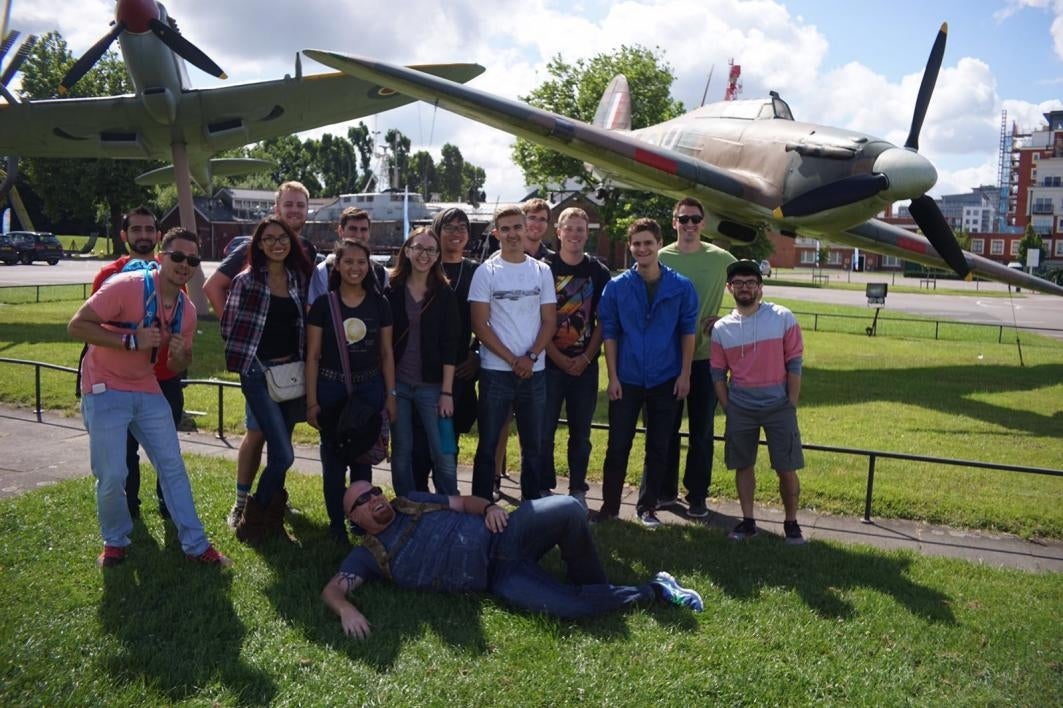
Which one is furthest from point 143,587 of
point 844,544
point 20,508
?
point 844,544

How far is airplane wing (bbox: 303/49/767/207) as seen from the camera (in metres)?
11.8

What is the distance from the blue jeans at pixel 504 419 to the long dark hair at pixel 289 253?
139 centimetres

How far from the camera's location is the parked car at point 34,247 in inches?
1656

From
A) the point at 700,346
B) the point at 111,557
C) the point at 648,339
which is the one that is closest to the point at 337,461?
the point at 111,557

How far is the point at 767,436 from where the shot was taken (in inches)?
205

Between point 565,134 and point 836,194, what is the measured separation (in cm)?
426

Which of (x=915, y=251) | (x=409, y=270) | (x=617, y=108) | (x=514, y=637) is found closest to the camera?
(x=514, y=637)

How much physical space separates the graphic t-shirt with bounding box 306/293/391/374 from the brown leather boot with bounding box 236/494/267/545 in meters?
1.06

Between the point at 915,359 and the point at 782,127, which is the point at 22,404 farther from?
the point at 915,359

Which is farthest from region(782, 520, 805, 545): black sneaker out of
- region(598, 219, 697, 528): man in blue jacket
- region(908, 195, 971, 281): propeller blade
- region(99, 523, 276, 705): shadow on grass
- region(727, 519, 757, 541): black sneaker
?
region(908, 195, 971, 281): propeller blade

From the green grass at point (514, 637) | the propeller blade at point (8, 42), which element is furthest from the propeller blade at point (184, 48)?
the green grass at point (514, 637)

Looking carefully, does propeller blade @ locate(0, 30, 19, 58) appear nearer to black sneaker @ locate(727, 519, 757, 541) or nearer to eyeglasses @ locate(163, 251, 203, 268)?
eyeglasses @ locate(163, 251, 203, 268)

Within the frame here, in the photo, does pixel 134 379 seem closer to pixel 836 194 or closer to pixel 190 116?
pixel 836 194

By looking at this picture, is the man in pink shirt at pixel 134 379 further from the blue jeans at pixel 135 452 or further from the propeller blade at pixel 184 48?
the propeller blade at pixel 184 48
